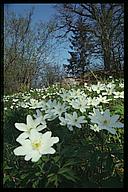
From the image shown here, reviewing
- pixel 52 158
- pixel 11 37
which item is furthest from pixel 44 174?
pixel 11 37

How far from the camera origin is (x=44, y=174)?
37.0 inches

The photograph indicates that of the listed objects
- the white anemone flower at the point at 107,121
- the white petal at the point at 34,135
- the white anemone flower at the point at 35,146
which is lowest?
the white anemone flower at the point at 35,146

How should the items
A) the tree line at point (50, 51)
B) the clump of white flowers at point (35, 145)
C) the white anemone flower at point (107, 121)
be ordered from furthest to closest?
the tree line at point (50, 51)
the white anemone flower at point (107, 121)
the clump of white flowers at point (35, 145)

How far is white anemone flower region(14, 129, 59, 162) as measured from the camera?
33.4 inches

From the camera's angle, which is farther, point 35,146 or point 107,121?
point 107,121

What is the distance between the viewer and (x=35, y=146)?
0.86 meters

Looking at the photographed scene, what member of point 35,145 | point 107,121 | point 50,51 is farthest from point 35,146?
point 50,51

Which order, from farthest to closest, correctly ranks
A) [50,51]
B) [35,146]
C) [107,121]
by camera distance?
1. [50,51]
2. [107,121]
3. [35,146]

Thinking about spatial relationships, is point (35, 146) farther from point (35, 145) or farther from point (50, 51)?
point (50, 51)

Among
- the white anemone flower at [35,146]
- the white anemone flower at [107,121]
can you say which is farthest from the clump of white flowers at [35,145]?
the white anemone flower at [107,121]

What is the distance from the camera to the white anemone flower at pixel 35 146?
A: 0.85 meters

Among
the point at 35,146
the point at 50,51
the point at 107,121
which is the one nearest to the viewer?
the point at 35,146

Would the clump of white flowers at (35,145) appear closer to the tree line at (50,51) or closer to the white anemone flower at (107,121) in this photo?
the white anemone flower at (107,121)
